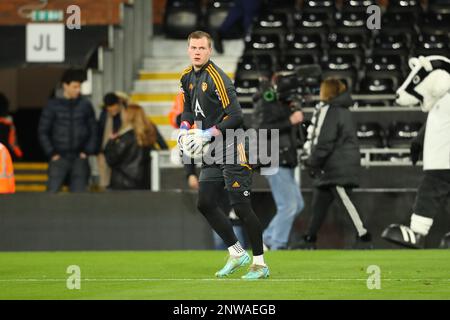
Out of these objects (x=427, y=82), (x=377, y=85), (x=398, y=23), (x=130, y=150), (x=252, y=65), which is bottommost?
(x=130, y=150)

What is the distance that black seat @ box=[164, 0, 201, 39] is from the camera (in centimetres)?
2128

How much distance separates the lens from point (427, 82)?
12.2 m

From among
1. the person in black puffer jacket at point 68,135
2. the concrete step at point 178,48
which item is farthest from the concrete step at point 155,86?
the person in black puffer jacket at point 68,135

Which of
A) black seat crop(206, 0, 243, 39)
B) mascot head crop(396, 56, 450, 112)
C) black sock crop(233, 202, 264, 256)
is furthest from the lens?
black seat crop(206, 0, 243, 39)

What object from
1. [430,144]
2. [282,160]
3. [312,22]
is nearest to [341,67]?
[312,22]

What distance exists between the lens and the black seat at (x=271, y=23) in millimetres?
20391

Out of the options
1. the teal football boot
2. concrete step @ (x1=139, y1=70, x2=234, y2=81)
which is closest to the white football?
the teal football boot

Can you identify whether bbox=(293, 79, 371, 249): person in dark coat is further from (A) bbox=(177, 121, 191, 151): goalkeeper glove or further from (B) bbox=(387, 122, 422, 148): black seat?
(A) bbox=(177, 121, 191, 151): goalkeeper glove

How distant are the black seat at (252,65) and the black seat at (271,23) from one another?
A: 3.17ft

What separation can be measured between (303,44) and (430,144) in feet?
26.4

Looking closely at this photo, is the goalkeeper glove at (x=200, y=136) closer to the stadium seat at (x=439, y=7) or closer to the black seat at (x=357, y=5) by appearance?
the black seat at (x=357, y=5)

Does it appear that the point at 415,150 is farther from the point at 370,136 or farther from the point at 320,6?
the point at 320,6

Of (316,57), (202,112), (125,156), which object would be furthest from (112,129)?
(202,112)

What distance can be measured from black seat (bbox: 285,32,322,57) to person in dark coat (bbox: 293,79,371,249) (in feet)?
16.6
